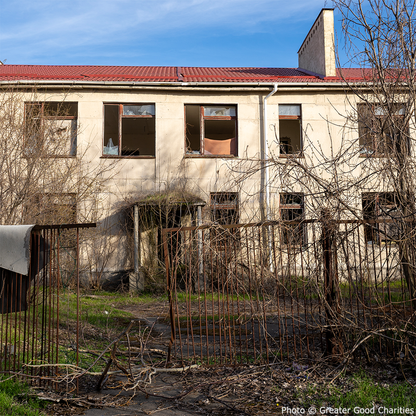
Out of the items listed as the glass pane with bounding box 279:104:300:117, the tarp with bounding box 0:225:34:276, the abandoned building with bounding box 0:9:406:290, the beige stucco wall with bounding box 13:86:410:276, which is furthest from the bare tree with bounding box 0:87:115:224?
the glass pane with bounding box 279:104:300:117

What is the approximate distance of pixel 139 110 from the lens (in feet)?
45.5

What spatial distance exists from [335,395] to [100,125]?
38.2 feet

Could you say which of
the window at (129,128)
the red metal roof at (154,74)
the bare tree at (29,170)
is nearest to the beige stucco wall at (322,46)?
the red metal roof at (154,74)

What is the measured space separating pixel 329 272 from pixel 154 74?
12.3 meters

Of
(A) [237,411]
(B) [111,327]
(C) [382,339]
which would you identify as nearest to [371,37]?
(C) [382,339]

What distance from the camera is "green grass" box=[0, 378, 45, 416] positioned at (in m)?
3.77

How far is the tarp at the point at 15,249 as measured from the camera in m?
4.30

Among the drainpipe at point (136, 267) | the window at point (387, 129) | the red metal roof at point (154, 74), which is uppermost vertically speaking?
the red metal roof at point (154, 74)

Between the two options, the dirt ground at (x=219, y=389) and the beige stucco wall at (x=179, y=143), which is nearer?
the dirt ground at (x=219, y=389)

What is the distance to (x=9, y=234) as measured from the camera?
433cm

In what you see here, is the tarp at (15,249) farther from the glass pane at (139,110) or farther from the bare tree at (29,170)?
the glass pane at (139,110)

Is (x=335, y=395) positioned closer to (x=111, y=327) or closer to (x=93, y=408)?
(x=93, y=408)

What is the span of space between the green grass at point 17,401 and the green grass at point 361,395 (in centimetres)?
266

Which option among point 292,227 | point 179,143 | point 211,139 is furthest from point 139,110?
point 292,227
